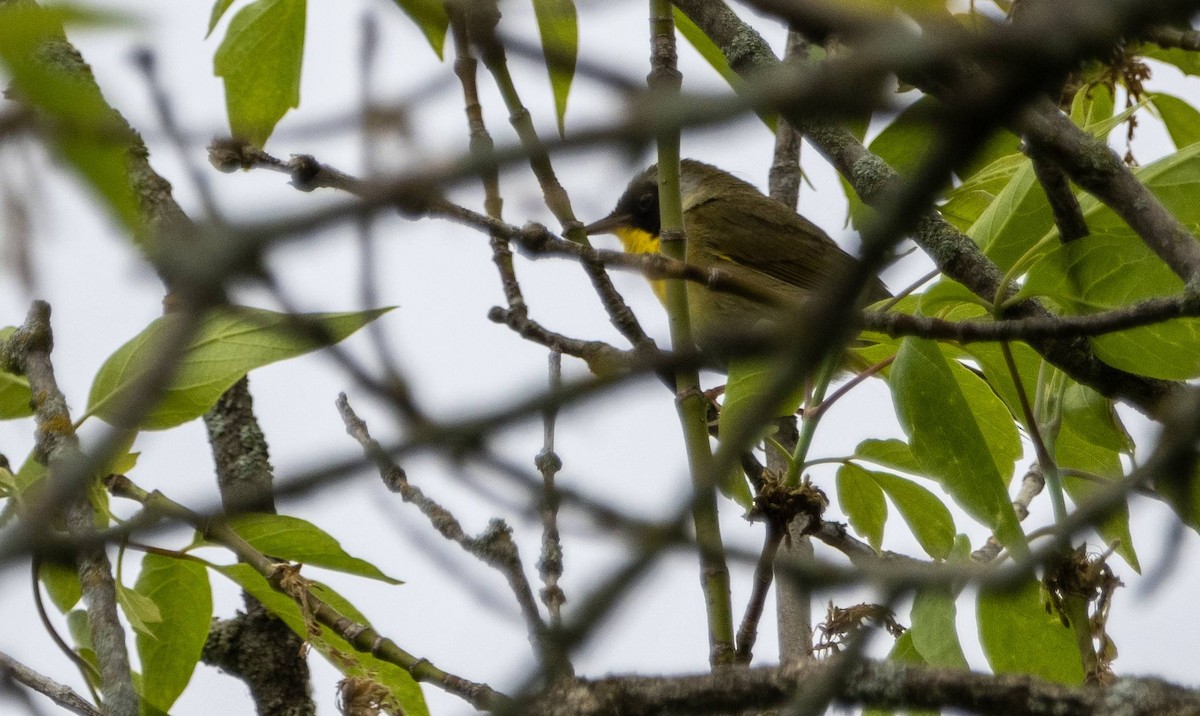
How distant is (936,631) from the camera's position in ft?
5.27

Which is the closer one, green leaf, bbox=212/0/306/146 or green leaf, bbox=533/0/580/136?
green leaf, bbox=533/0/580/136

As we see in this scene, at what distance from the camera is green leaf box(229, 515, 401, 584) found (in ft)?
6.25

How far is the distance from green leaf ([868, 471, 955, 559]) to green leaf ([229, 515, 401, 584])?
0.85 metres

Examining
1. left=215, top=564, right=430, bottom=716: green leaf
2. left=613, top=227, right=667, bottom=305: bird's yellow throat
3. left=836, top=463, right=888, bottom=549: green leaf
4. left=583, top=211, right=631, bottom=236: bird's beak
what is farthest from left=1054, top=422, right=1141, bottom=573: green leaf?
left=583, top=211, right=631, bottom=236: bird's beak

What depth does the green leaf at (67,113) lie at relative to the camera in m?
0.70

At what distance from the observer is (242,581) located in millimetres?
1996

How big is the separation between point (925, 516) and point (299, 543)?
1018mm

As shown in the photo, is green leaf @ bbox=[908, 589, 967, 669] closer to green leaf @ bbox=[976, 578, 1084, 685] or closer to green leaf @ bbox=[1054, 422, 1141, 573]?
green leaf @ bbox=[976, 578, 1084, 685]

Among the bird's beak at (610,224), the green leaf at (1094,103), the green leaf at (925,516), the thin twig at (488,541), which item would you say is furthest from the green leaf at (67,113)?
the bird's beak at (610,224)

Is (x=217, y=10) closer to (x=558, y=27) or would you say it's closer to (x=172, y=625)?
(x=558, y=27)

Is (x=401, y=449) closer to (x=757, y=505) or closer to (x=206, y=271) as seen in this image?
(x=206, y=271)

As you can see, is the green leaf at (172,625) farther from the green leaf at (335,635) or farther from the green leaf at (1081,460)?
the green leaf at (1081,460)

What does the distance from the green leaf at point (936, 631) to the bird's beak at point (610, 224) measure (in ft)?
12.7

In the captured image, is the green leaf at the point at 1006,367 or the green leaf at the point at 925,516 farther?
the green leaf at the point at 925,516
